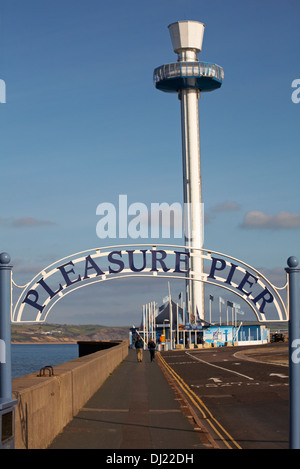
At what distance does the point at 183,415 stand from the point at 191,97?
110 metres

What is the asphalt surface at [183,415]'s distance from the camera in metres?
14.7

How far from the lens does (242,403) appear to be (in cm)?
2270

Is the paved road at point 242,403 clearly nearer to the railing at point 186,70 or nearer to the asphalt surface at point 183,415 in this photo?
the asphalt surface at point 183,415

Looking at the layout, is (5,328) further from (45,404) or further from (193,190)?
(193,190)

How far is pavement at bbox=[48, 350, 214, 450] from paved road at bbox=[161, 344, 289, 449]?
0.60 metres

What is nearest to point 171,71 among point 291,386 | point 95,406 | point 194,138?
point 194,138

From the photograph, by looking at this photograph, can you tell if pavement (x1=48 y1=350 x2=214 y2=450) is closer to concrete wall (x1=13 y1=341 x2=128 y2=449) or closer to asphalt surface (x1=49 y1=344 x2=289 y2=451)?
asphalt surface (x1=49 y1=344 x2=289 y2=451)

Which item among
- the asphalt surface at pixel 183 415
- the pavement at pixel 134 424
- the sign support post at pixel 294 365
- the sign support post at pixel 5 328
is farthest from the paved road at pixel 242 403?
the sign support post at pixel 5 328

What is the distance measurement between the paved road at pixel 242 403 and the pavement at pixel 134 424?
60 cm

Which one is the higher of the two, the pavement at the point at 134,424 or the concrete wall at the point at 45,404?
the concrete wall at the point at 45,404

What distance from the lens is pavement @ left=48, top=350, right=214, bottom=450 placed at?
47.2 feet

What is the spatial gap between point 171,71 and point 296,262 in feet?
370
